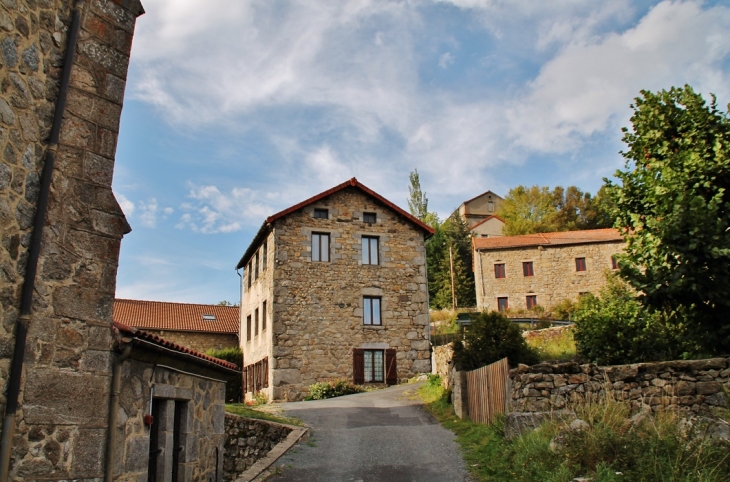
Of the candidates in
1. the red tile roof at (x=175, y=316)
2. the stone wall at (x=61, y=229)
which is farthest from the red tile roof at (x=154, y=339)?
the red tile roof at (x=175, y=316)

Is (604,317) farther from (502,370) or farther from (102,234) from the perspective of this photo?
(102,234)

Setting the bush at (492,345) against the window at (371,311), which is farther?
the window at (371,311)

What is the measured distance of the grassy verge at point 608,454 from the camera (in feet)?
24.5

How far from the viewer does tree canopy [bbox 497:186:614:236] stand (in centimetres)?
5138

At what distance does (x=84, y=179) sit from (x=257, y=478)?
22.0ft

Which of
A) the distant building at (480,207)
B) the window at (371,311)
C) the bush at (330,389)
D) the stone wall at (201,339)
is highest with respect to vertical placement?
the distant building at (480,207)

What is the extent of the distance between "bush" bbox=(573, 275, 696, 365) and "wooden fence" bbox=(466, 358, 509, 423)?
9.20 feet

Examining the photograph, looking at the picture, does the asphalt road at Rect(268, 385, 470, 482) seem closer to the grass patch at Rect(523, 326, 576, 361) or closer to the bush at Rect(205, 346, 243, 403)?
the grass patch at Rect(523, 326, 576, 361)

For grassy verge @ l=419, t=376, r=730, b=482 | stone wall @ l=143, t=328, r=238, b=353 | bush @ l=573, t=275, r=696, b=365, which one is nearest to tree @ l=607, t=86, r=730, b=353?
bush @ l=573, t=275, r=696, b=365

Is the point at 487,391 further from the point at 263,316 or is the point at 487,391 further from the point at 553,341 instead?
the point at 263,316

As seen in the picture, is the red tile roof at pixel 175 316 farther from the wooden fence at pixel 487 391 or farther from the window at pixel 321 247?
the wooden fence at pixel 487 391

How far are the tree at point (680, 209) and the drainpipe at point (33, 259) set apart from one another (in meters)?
10.4

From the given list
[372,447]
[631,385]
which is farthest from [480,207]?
[631,385]

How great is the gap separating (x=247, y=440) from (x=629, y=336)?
9.04 metres
